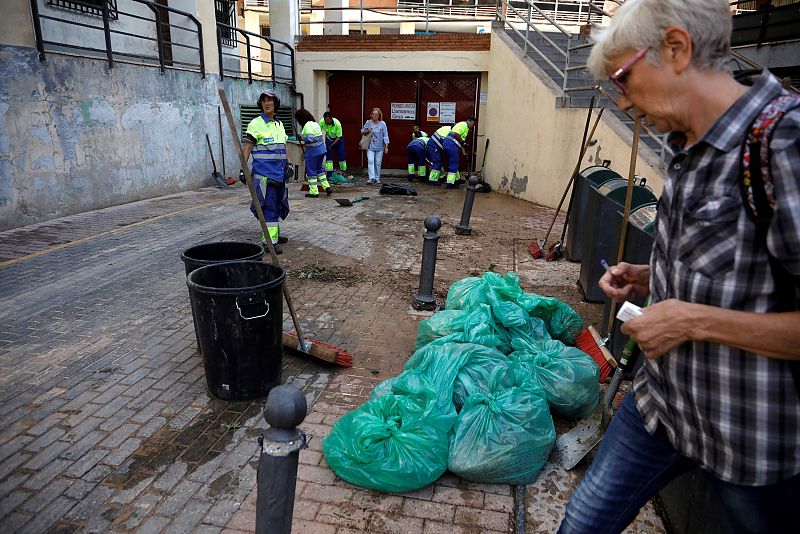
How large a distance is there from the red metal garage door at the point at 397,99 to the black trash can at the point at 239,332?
1285 centimetres

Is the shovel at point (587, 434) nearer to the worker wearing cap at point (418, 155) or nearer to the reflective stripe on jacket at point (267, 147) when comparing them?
the reflective stripe on jacket at point (267, 147)

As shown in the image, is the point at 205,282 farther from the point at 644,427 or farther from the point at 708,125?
the point at 708,125

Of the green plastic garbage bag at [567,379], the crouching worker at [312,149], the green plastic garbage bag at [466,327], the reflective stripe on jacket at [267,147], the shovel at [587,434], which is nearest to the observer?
the shovel at [587,434]

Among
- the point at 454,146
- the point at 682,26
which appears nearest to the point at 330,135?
the point at 454,146

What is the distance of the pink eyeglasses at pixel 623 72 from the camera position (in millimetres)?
1314

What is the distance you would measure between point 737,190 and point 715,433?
0.57m

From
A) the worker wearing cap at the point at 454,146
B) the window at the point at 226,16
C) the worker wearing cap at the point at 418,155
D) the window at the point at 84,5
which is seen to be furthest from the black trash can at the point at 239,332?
the window at the point at 226,16

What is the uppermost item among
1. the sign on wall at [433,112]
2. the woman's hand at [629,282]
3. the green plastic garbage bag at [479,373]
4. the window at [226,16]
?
the window at [226,16]

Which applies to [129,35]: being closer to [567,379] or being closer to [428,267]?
[428,267]

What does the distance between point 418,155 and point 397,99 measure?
2.23 m

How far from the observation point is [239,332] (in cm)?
333

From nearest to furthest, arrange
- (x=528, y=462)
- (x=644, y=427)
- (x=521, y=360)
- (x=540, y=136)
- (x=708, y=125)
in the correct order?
1. (x=708, y=125)
2. (x=644, y=427)
3. (x=528, y=462)
4. (x=521, y=360)
5. (x=540, y=136)

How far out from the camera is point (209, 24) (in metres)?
12.3

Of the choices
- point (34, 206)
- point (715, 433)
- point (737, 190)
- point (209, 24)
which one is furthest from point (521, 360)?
point (209, 24)
